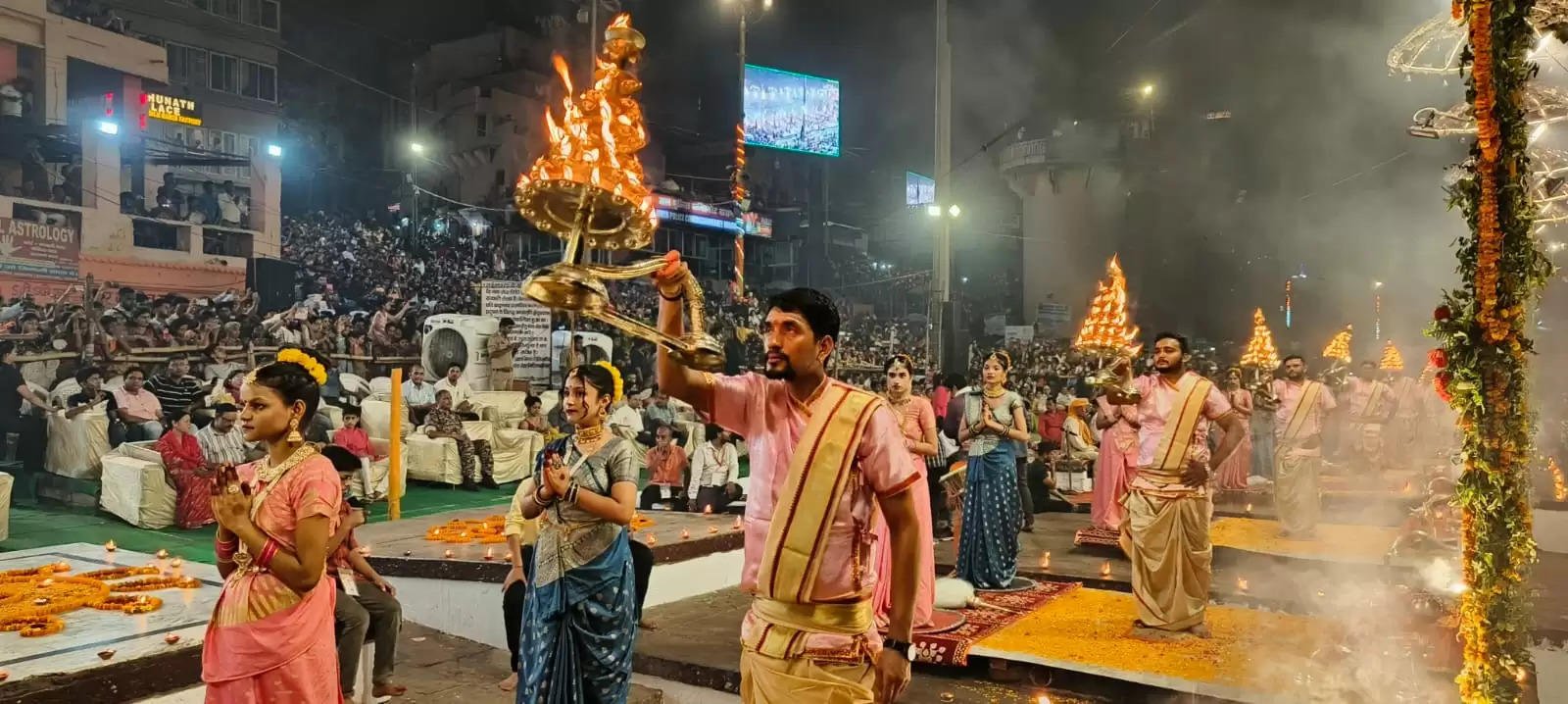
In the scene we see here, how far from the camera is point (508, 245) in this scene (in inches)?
949

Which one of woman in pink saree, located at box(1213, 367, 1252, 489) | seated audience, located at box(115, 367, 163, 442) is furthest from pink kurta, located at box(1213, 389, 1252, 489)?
seated audience, located at box(115, 367, 163, 442)

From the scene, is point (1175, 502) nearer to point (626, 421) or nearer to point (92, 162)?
point (626, 421)

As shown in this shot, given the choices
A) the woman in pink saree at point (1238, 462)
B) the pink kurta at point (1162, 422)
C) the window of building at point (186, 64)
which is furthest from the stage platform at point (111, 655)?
the woman in pink saree at point (1238, 462)

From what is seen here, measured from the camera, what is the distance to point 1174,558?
6.71m

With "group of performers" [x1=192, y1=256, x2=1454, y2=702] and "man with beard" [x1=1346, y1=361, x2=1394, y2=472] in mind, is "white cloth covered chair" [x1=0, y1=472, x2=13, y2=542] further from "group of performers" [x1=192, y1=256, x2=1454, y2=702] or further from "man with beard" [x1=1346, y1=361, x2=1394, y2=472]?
"man with beard" [x1=1346, y1=361, x2=1394, y2=472]

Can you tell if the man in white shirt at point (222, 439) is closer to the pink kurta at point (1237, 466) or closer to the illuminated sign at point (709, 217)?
the pink kurta at point (1237, 466)

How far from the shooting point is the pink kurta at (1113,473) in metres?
10.9

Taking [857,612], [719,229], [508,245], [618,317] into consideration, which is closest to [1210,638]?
[857,612]

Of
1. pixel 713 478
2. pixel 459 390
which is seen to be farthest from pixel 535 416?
pixel 713 478

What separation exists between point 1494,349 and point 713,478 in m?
9.70

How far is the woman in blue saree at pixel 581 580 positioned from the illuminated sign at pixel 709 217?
25999 millimetres

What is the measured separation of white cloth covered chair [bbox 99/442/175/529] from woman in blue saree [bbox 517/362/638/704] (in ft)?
27.2

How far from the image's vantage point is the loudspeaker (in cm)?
1460

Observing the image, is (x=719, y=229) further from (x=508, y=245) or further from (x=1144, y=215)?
(x=1144, y=215)
